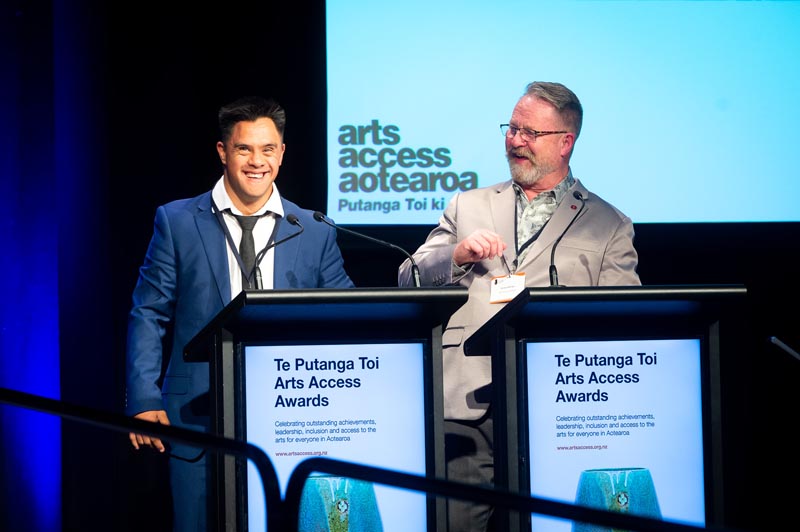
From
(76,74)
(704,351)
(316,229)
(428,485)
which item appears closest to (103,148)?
(76,74)

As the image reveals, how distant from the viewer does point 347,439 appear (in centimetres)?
263

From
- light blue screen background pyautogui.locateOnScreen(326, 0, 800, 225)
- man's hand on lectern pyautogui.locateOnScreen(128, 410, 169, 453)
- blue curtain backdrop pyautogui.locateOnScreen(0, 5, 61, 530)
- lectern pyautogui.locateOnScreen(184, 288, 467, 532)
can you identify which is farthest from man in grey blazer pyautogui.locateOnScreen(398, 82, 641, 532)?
blue curtain backdrop pyautogui.locateOnScreen(0, 5, 61, 530)

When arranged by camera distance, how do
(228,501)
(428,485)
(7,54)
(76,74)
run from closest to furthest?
(428,485)
(228,501)
(7,54)
(76,74)

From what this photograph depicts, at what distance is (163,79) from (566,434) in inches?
114

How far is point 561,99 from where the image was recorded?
4145 millimetres

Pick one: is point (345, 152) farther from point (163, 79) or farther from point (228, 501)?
point (228, 501)

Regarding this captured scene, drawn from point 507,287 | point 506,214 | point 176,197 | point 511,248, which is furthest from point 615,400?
point 176,197

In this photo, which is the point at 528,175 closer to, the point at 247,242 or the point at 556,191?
the point at 556,191

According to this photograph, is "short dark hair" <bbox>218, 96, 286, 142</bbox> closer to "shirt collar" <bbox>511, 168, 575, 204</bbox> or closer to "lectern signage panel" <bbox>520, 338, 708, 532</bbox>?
"shirt collar" <bbox>511, 168, 575, 204</bbox>

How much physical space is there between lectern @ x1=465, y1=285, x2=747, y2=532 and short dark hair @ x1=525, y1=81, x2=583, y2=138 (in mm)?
1519

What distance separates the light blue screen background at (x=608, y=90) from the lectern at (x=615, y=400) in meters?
2.07

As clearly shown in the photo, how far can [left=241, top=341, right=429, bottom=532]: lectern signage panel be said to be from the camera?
2592 mm

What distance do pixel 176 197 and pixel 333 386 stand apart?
7.86ft

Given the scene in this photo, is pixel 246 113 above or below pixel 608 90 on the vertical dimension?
below
